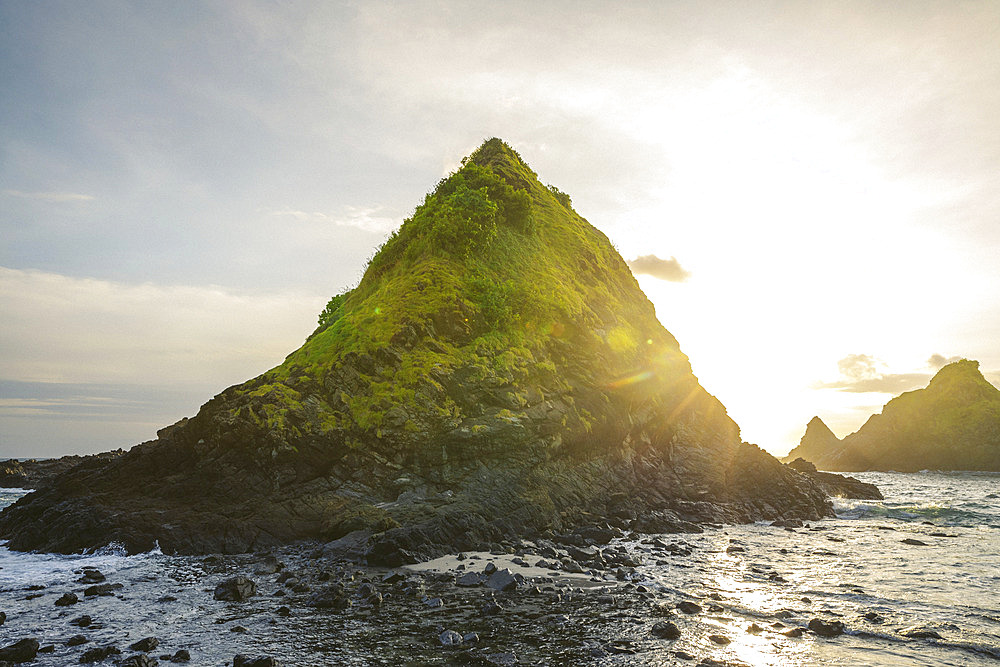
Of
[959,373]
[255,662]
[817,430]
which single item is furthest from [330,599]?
[817,430]

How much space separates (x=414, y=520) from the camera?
21234mm

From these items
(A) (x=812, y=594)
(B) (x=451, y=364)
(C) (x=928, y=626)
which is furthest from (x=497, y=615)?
(B) (x=451, y=364)

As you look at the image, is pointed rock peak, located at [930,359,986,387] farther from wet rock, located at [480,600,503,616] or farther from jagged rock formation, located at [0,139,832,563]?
wet rock, located at [480,600,503,616]

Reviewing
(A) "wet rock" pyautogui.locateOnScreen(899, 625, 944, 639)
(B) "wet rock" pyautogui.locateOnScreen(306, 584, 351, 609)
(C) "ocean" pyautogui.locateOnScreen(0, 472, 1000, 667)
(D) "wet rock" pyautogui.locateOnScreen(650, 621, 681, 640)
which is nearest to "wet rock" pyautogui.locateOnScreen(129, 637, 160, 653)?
(C) "ocean" pyautogui.locateOnScreen(0, 472, 1000, 667)

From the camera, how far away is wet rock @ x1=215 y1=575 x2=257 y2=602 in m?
14.4

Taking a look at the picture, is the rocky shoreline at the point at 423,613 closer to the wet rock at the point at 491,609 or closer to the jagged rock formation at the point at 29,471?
the wet rock at the point at 491,609

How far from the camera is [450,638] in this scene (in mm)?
11516

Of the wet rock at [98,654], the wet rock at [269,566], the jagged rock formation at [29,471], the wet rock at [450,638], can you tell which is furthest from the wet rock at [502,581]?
the jagged rock formation at [29,471]

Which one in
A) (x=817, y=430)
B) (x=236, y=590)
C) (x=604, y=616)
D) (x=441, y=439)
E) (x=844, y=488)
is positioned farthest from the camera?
(x=817, y=430)

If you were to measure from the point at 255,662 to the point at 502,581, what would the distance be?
768 centimetres

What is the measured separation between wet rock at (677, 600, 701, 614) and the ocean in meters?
0.23

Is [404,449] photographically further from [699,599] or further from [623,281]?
[623,281]

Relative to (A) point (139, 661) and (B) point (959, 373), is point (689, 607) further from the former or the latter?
(B) point (959, 373)

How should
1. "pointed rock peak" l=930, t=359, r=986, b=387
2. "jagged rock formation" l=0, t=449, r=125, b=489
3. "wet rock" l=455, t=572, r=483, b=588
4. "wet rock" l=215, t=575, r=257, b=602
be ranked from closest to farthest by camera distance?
"wet rock" l=215, t=575, r=257, b=602
"wet rock" l=455, t=572, r=483, b=588
"jagged rock formation" l=0, t=449, r=125, b=489
"pointed rock peak" l=930, t=359, r=986, b=387
